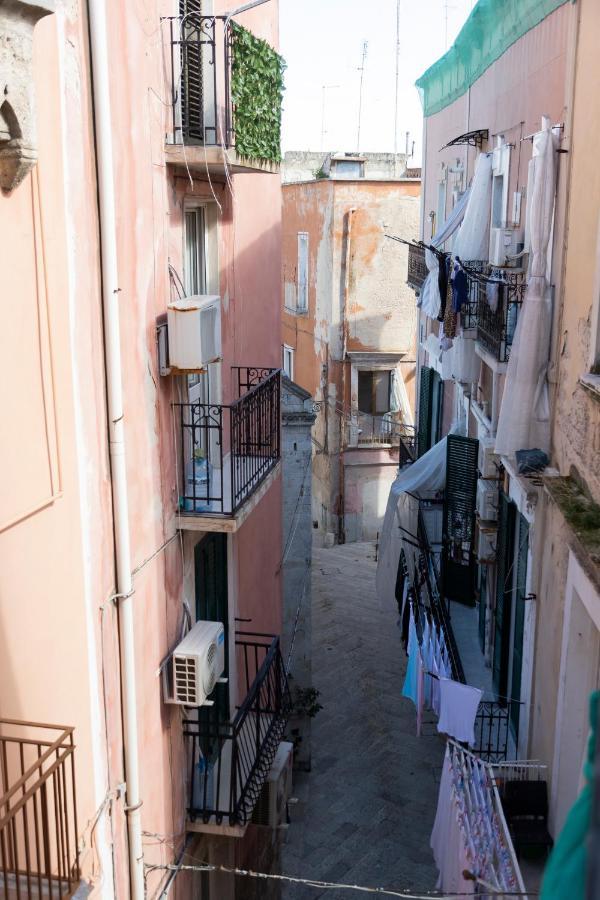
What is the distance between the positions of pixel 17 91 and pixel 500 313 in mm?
6939

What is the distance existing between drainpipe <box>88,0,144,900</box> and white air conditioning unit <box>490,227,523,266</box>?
18.6 ft

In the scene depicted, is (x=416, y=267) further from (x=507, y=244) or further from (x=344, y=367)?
(x=507, y=244)

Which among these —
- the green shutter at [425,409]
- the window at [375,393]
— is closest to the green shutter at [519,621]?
the green shutter at [425,409]

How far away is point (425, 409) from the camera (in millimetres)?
21281

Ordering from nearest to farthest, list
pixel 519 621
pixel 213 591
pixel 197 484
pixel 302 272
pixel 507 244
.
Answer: pixel 197 484
pixel 213 591
pixel 519 621
pixel 507 244
pixel 302 272

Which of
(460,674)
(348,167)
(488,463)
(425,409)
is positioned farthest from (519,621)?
(348,167)

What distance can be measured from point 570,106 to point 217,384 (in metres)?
4.08

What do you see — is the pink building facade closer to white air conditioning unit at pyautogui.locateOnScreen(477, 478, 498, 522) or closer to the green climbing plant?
the green climbing plant

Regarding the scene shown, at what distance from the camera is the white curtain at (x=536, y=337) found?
354 inches

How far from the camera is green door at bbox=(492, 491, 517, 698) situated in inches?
468

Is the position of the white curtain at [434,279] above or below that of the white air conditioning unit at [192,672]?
above

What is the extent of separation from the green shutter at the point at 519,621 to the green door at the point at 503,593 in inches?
20.7

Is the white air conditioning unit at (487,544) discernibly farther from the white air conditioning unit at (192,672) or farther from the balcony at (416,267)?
the balcony at (416,267)

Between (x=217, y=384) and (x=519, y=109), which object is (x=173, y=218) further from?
(x=519, y=109)
